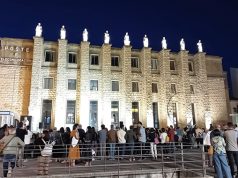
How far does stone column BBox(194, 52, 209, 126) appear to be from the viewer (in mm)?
31859

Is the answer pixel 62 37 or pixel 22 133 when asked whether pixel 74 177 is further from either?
pixel 62 37

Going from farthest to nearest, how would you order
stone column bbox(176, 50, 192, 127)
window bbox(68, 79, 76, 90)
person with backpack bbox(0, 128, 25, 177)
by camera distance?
stone column bbox(176, 50, 192, 127) → window bbox(68, 79, 76, 90) → person with backpack bbox(0, 128, 25, 177)

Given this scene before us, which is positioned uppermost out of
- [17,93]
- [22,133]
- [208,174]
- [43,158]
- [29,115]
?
[17,93]

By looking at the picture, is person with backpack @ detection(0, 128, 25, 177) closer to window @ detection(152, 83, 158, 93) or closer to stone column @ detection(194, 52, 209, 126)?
window @ detection(152, 83, 158, 93)

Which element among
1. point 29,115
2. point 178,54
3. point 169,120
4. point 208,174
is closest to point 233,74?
point 178,54

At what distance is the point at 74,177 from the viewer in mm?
8609

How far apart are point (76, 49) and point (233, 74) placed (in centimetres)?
2735

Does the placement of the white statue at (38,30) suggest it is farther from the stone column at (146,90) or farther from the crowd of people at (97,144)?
the crowd of people at (97,144)

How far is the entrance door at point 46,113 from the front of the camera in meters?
27.2

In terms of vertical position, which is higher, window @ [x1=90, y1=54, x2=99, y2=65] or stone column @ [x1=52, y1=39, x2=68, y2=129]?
window @ [x1=90, y1=54, x2=99, y2=65]

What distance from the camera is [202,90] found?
106ft

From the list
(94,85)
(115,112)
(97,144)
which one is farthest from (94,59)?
(97,144)

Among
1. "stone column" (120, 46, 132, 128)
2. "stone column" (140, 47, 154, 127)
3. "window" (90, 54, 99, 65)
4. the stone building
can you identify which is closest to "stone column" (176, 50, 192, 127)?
the stone building

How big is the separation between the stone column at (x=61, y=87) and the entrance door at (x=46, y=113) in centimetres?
84
